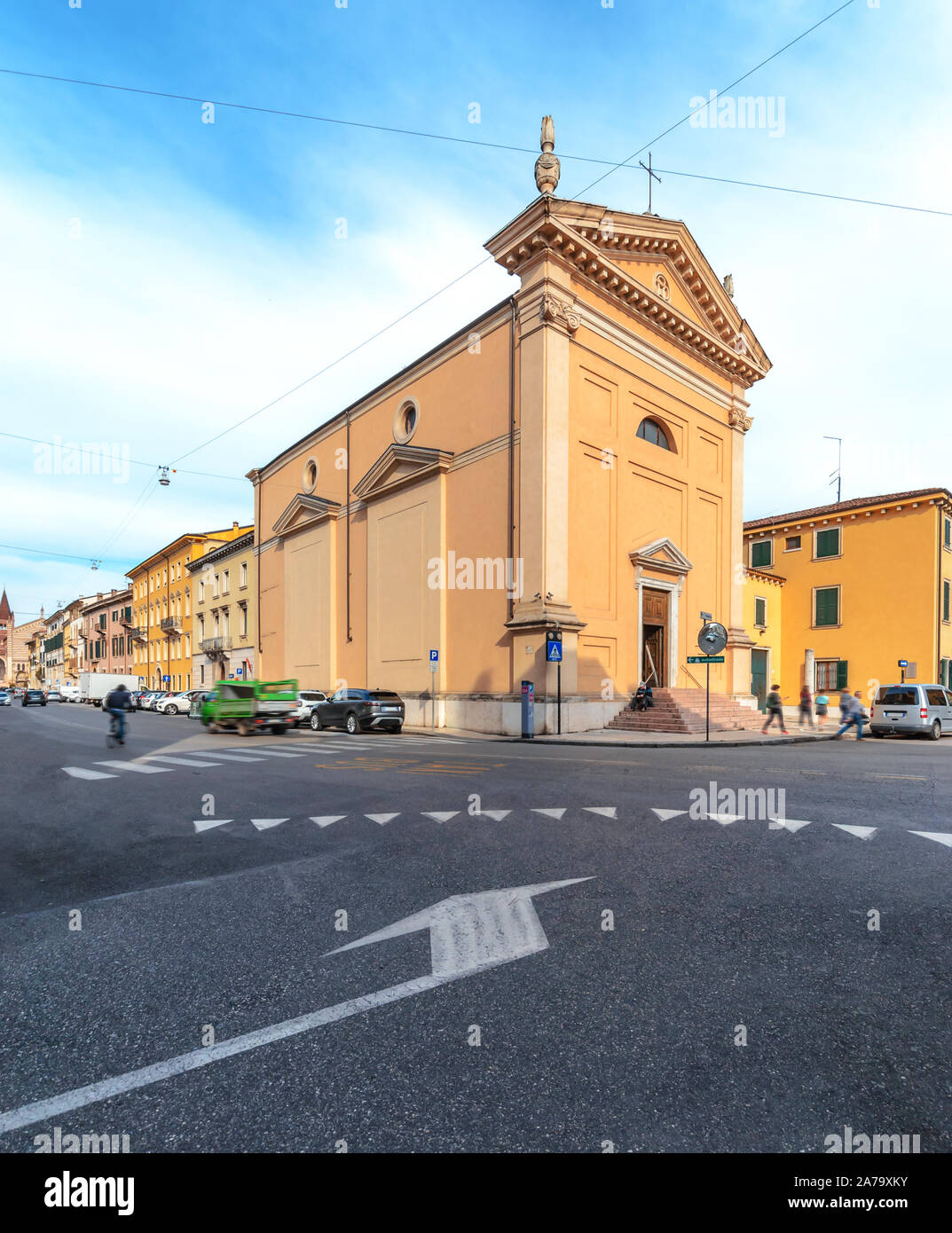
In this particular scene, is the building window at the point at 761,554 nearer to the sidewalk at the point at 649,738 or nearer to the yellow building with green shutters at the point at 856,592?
the yellow building with green shutters at the point at 856,592

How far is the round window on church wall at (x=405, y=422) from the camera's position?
92.4 feet

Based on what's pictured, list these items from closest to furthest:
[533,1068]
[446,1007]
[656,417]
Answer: [533,1068] < [446,1007] < [656,417]

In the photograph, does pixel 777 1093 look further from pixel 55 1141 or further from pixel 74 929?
pixel 74 929

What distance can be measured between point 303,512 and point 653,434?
744 inches

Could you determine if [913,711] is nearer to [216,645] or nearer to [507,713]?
[507,713]

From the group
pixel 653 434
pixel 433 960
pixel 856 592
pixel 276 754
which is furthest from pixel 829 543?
pixel 433 960

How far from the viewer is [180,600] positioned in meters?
57.9

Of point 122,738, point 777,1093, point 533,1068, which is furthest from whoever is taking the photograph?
point 122,738

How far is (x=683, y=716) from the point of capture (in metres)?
21.7

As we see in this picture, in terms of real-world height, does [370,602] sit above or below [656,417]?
below

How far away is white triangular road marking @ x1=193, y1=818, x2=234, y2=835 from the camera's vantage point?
6821 mm

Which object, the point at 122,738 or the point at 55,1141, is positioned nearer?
the point at 55,1141
